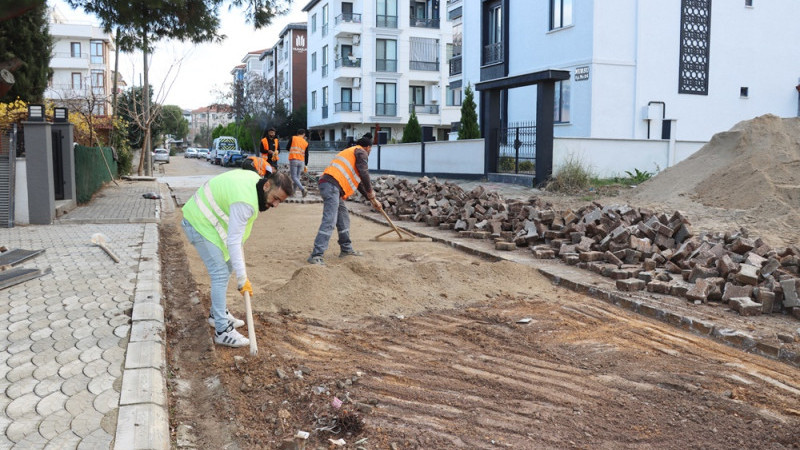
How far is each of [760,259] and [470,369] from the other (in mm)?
4022

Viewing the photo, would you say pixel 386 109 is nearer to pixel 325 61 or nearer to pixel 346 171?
pixel 325 61

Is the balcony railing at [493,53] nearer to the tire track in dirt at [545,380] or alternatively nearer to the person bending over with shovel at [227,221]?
the tire track in dirt at [545,380]

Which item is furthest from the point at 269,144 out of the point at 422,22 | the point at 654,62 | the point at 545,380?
the point at 422,22

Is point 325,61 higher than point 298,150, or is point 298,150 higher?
point 325,61

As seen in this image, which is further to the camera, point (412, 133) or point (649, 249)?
point (412, 133)

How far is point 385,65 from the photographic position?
47125mm

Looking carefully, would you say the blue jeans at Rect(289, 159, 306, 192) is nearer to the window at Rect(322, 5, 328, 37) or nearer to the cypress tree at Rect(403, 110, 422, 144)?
the cypress tree at Rect(403, 110, 422, 144)

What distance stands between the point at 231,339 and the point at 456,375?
1.67m

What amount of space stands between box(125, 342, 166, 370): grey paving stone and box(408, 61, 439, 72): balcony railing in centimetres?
4458

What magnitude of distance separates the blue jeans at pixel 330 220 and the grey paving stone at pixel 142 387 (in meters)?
4.18

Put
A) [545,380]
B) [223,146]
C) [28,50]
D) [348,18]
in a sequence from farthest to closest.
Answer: [223,146]
[348,18]
[28,50]
[545,380]

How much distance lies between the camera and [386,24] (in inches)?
1845

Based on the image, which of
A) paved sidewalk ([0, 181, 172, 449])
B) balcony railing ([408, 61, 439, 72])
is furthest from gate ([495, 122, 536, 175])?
balcony railing ([408, 61, 439, 72])

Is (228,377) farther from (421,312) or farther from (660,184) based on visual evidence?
(660,184)
